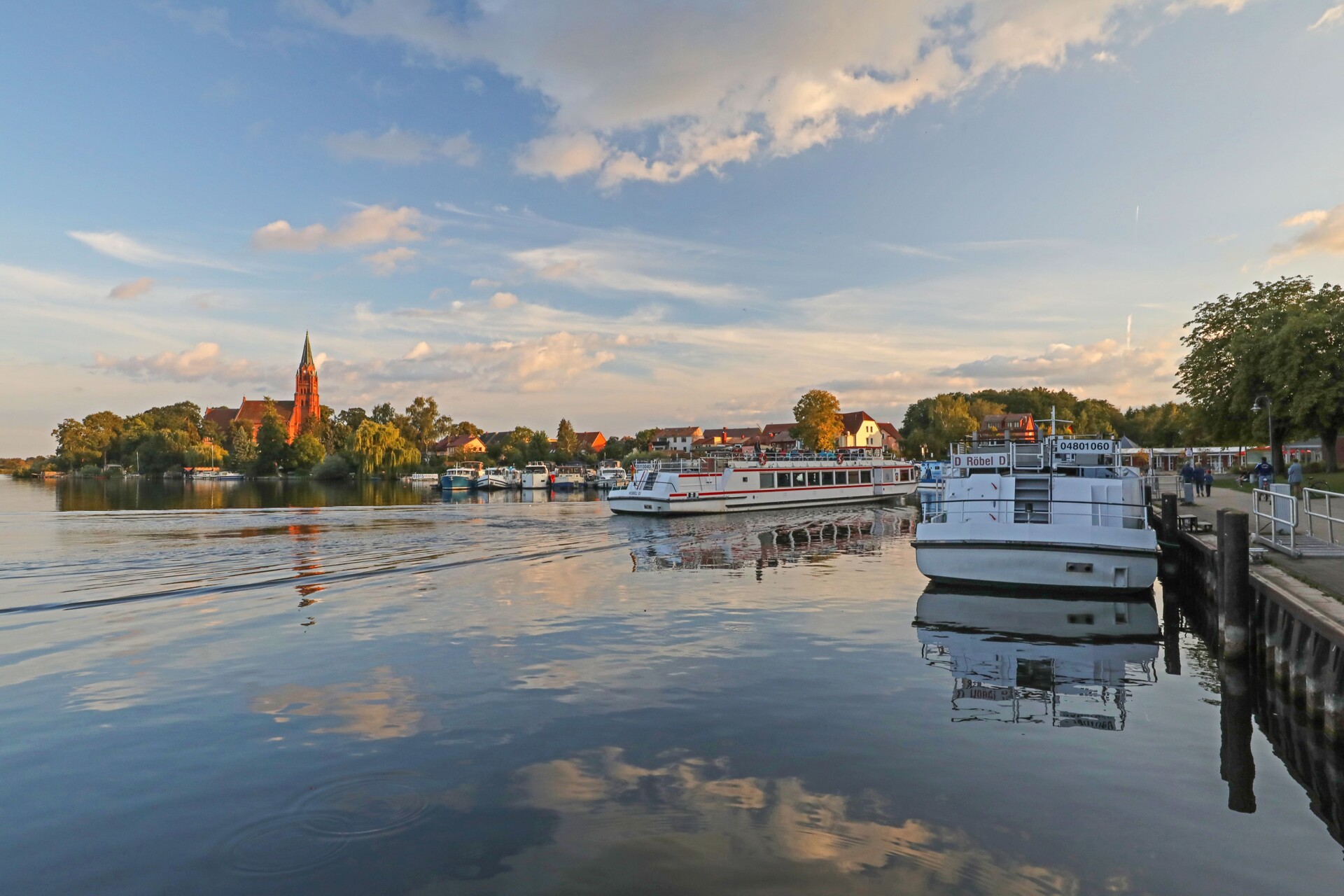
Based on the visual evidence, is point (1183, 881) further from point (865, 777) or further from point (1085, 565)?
Answer: point (1085, 565)

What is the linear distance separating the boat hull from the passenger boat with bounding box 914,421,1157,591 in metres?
0.02

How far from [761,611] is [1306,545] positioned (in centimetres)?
1148

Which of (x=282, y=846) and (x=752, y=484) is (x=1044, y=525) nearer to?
(x=282, y=846)

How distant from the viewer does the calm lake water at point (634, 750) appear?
6461 millimetres

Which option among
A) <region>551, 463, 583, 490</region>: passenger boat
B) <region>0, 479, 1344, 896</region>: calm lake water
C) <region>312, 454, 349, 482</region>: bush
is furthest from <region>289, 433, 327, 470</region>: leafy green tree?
<region>0, 479, 1344, 896</region>: calm lake water

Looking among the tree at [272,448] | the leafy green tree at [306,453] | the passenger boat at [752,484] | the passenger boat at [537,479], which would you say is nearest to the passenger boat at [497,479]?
the passenger boat at [537,479]

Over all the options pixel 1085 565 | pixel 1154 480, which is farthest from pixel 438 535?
pixel 1154 480

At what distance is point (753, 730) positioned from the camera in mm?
9508

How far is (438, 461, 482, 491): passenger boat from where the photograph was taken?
9681 cm

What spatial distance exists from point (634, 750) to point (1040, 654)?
27.9 ft

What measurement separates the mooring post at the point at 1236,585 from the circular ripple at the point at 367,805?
1293 cm

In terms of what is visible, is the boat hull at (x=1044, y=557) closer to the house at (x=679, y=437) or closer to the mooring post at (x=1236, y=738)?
the mooring post at (x=1236, y=738)

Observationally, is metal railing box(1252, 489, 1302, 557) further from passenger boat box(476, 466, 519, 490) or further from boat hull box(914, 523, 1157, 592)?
passenger boat box(476, 466, 519, 490)

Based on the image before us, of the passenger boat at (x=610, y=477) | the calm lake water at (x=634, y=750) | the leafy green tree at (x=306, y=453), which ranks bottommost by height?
the calm lake water at (x=634, y=750)
